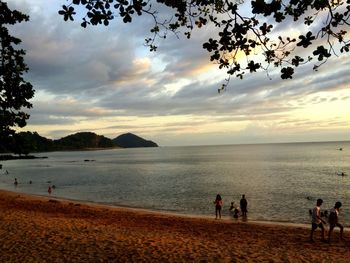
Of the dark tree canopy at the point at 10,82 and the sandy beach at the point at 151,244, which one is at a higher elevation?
the dark tree canopy at the point at 10,82

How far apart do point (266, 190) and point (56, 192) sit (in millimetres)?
29384

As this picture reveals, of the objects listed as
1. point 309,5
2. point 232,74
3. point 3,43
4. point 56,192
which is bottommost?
point 56,192

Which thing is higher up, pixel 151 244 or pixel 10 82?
pixel 10 82

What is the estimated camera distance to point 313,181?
62.2 m

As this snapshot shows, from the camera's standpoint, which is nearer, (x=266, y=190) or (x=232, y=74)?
(x=232, y=74)

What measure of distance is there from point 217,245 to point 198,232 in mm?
4718

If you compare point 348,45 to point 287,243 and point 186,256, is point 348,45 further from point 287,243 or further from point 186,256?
point 287,243

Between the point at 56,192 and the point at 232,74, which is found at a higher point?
the point at 232,74

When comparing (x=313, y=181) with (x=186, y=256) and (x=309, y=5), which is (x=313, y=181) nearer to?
(x=186, y=256)

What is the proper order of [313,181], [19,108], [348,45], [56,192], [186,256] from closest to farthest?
[348,45]
[186,256]
[19,108]
[56,192]
[313,181]

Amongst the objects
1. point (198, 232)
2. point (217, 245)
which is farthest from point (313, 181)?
point (217, 245)

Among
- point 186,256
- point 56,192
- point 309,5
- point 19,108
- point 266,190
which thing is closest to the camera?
point 309,5

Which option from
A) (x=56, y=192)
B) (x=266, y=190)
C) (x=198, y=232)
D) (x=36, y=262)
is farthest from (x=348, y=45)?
(x=56, y=192)

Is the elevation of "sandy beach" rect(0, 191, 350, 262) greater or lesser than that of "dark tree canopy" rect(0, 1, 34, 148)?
lesser
